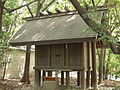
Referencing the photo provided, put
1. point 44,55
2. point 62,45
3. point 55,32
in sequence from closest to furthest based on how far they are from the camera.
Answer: point 55,32 → point 62,45 → point 44,55

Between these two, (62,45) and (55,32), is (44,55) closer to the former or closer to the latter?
(62,45)

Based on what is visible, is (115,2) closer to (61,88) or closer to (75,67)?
(75,67)

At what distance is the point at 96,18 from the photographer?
23.0ft

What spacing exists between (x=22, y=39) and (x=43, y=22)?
2.13 metres

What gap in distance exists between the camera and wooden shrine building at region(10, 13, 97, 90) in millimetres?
8844

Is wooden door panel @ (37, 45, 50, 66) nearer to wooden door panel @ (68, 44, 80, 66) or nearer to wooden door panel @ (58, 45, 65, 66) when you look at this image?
wooden door panel @ (58, 45, 65, 66)

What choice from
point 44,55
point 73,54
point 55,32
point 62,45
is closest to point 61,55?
point 62,45

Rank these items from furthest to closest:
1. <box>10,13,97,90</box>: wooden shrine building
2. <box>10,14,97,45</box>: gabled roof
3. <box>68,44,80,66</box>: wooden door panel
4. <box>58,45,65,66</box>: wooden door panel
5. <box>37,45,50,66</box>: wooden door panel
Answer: <box>37,45,50,66</box>: wooden door panel < <box>58,45,65,66</box>: wooden door panel < <box>68,44,80,66</box>: wooden door panel < <box>10,13,97,90</box>: wooden shrine building < <box>10,14,97,45</box>: gabled roof

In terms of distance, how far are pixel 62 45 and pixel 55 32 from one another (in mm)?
816

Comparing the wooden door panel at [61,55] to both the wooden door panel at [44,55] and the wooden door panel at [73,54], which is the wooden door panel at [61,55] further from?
the wooden door panel at [44,55]

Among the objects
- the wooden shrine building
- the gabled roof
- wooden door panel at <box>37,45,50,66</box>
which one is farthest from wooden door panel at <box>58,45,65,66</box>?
the gabled roof

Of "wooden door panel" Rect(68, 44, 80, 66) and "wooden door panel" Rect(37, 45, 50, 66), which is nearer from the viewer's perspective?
"wooden door panel" Rect(68, 44, 80, 66)

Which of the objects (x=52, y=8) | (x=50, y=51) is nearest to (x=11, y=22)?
(x=52, y=8)

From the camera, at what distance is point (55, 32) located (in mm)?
9523
